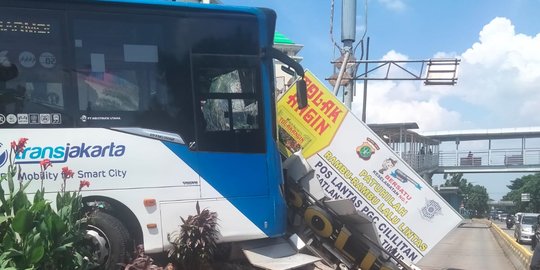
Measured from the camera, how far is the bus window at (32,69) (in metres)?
5.19

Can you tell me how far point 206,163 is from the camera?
18.9 ft

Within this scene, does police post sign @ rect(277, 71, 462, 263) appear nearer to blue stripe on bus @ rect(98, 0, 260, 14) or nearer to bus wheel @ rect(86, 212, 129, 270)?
blue stripe on bus @ rect(98, 0, 260, 14)

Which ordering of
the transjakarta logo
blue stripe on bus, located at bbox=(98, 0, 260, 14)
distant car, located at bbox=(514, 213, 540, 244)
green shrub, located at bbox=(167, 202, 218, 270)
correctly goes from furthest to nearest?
distant car, located at bbox=(514, 213, 540, 244) → blue stripe on bus, located at bbox=(98, 0, 260, 14) → green shrub, located at bbox=(167, 202, 218, 270) → the transjakarta logo

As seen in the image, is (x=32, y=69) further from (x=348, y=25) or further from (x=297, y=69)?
(x=348, y=25)

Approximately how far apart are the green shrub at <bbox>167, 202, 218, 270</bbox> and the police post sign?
206 centimetres

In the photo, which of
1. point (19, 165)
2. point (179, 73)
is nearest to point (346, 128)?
point (179, 73)

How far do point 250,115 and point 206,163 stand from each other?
80 centimetres

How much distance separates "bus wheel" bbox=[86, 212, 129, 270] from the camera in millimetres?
5254

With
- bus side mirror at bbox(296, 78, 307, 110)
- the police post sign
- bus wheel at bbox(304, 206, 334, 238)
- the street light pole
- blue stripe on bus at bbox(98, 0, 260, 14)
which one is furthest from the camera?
the street light pole

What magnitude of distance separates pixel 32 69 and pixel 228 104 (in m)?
2.15

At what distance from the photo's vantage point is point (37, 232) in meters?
3.70

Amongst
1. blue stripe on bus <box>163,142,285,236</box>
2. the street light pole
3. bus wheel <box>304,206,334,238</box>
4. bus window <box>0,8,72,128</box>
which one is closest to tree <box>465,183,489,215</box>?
the street light pole

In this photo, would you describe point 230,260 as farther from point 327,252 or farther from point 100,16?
point 100,16

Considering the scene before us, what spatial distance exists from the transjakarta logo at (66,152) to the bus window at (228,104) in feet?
3.16
